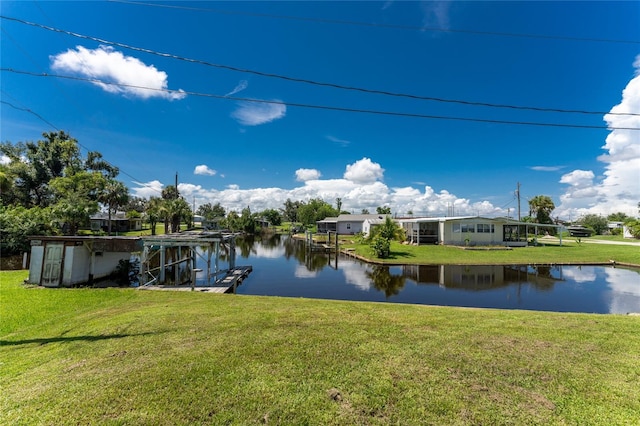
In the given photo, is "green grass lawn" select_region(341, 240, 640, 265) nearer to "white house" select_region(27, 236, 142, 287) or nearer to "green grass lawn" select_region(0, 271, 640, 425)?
"green grass lawn" select_region(0, 271, 640, 425)

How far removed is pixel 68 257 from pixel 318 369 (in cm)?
1506

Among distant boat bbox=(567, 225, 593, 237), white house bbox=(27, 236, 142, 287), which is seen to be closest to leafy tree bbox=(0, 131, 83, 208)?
white house bbox=(27, 236, 142, 287)

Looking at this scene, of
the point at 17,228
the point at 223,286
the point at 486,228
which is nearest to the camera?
the point at 223,286

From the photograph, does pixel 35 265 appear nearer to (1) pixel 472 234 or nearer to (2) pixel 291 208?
(1) pixel 472 234

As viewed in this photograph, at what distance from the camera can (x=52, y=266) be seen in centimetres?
1282

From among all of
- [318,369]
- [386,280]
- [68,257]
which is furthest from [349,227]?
[318,369]

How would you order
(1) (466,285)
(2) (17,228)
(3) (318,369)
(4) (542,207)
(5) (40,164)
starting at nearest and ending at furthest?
(3) (318,369) → (1) (466,285) → (2) (17,228) → (5) (40,164) → (4) (542,207)

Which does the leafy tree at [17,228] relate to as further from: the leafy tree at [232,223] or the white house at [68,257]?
the leafy tree at [232,223]

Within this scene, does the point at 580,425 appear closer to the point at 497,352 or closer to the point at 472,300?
the point at 497,352

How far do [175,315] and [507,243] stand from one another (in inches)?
1372

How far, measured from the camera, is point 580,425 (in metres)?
3.17

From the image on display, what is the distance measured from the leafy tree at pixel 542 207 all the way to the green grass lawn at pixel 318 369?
166ft

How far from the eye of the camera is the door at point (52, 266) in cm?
1269

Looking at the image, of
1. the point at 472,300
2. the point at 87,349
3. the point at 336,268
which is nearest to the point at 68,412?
the point at 87,349
